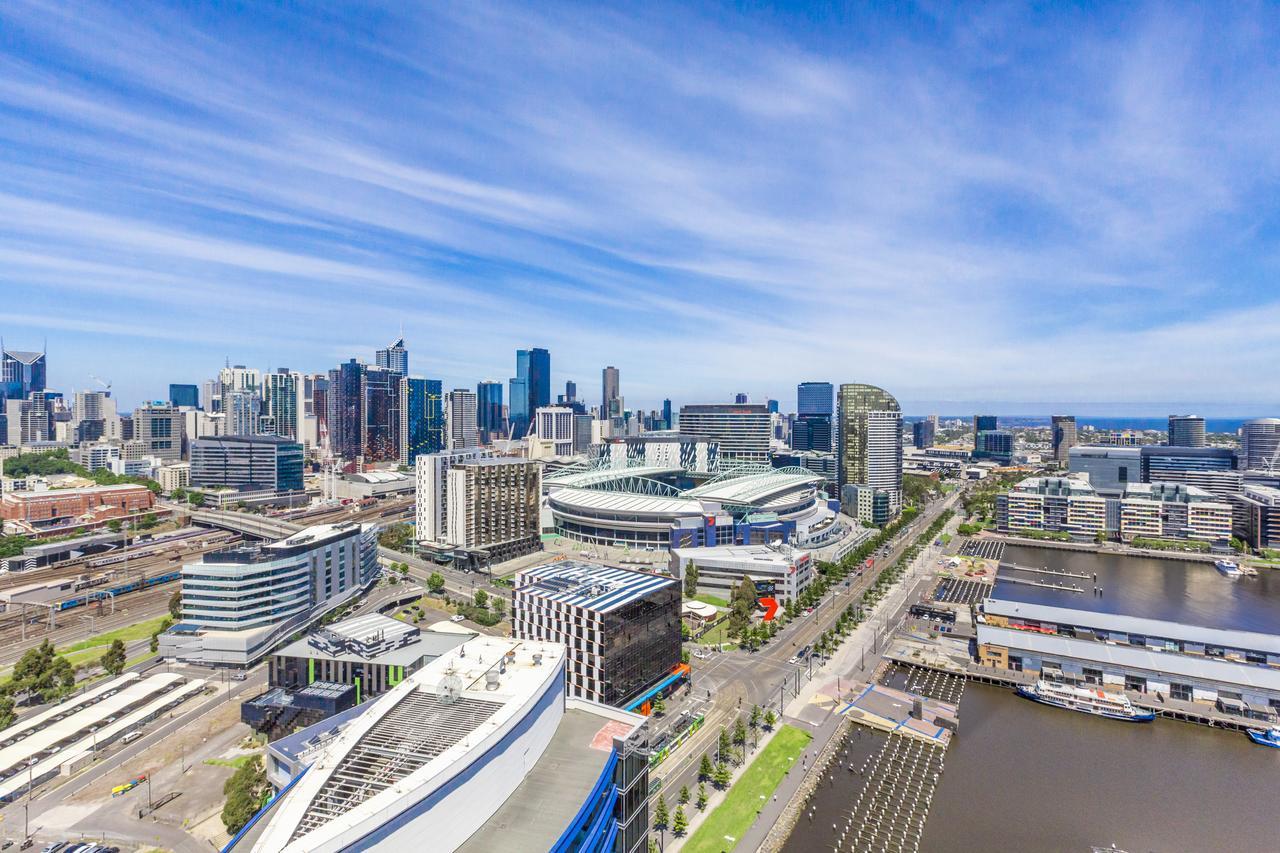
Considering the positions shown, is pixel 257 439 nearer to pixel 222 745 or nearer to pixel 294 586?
pixel 294 586

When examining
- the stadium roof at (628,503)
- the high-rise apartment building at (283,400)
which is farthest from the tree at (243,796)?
the high-rise apartment building at (283,400)

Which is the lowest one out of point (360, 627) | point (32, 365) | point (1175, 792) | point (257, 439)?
point (1175, 792)

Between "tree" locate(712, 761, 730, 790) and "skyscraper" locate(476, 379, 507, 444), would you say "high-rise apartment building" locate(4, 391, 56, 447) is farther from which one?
"tree" locate(712, 761, 730, 790)

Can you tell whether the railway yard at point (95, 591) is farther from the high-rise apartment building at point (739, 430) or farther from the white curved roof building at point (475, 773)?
the high-rise apartment building at point (739, 430)

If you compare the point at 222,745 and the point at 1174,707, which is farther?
the point at 1174,707

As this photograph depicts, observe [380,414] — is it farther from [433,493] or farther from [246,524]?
[433,493]

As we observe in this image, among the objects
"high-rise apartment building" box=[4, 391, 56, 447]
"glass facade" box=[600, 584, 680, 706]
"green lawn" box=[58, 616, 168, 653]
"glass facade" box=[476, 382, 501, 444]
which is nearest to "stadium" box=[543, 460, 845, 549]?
"glass facade" box=[600, 584, 680, 706]

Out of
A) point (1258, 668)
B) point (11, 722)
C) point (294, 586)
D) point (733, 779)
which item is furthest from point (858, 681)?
point (11, 722)
